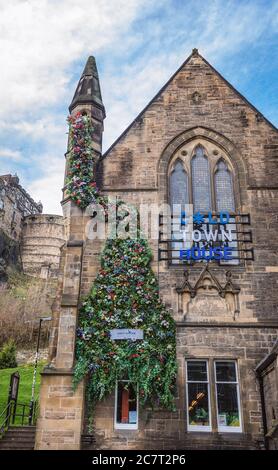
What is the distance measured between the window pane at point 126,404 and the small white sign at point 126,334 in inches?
50.4

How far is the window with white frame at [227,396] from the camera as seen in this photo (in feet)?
38.4

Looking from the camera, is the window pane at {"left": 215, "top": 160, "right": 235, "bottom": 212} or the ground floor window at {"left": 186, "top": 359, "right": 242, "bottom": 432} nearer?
the ground floor window at {"left": 186, "top": 359, "right": 242, "bottom": 432}

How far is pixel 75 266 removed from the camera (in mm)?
13281

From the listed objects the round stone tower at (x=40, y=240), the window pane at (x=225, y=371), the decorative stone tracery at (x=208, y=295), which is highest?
the round stone tower at (x=40, y=240)

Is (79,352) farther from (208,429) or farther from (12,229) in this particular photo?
(12,229)

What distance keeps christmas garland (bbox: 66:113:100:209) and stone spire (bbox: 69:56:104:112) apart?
25.1 inches

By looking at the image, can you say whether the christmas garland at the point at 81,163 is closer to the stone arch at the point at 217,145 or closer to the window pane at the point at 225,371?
the stone arch at the point at 217,145

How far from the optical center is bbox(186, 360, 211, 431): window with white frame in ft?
38.7

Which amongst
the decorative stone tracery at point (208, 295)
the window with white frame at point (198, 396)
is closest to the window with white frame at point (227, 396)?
the window with white frame at point (198, 396)

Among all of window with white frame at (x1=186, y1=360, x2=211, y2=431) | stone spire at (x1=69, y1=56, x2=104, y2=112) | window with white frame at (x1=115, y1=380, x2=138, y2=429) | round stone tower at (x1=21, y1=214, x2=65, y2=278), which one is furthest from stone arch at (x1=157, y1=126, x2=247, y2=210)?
round stone tower at (x1=21, y1=214, x2=65, y2=278)

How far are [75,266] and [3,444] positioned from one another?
7.72 meters

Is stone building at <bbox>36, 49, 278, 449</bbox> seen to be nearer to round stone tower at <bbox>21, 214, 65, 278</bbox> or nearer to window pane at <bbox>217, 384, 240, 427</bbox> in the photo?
window pane at <bbox>217, 384, 240, 427</bbox>

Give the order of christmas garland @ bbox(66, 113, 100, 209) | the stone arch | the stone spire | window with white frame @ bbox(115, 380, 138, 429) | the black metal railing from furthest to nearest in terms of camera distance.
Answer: the black metal railing < the stone spire < the stone arch < christmas garland @ bbox(66, 113, 100, 209) < window with white frame @ bbox(115, 380, 138, 429)
